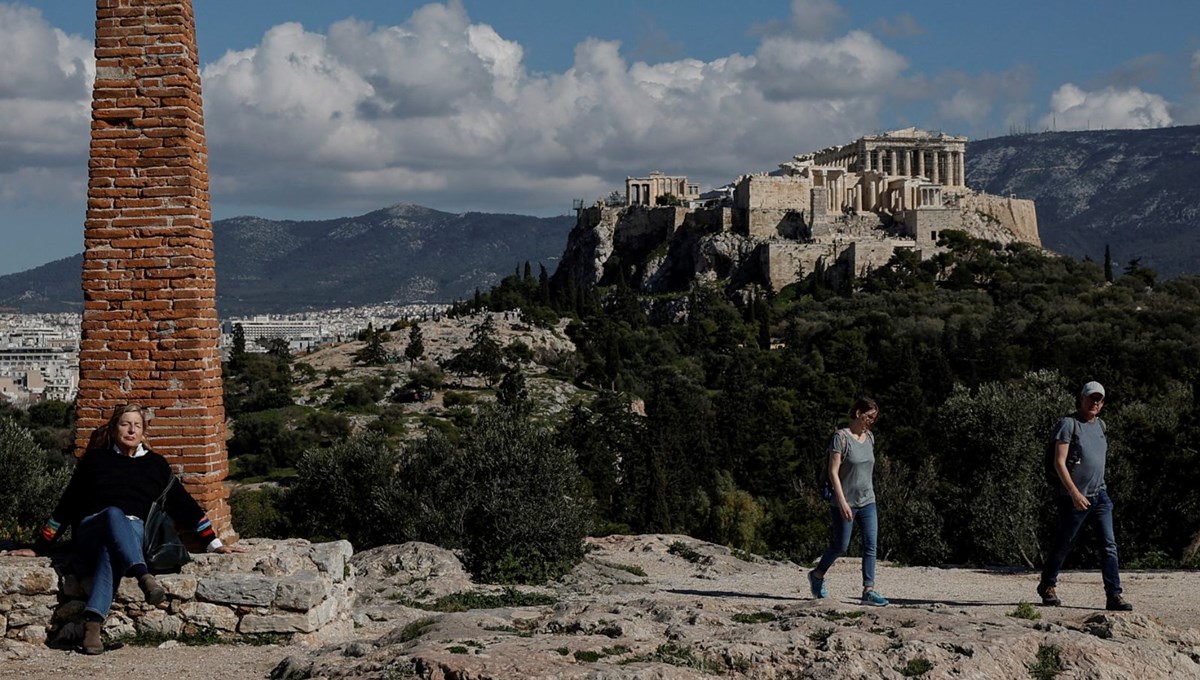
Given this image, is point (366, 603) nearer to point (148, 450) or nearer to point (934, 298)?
point (148, 450)

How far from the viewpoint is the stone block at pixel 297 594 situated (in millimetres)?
10195

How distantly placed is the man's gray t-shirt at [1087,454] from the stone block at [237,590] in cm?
688

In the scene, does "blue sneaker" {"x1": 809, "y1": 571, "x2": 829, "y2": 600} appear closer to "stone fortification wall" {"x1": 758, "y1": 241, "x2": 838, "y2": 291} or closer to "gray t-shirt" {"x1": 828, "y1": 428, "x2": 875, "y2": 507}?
"gray t-shirt" {"x1": 828, "y1": 428, "x2": 875, "y2": 507}

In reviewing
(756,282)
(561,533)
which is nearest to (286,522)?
(561,533)

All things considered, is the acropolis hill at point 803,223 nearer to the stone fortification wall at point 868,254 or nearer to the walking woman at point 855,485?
the stone fortification wall at point 868,254

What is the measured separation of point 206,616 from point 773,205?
4097 inches

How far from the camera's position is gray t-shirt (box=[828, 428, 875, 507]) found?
11.4 m

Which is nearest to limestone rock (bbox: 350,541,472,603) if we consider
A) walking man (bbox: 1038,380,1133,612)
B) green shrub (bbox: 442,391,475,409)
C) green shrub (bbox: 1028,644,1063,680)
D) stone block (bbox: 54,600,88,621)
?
stone block (bbox: 54,600,88,621)

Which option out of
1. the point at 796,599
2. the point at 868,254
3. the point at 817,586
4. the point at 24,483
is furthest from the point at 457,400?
the point at 817,586

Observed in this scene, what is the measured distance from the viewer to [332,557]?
10977 millimetres

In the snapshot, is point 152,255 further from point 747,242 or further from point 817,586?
point 747,242

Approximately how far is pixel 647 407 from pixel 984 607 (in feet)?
171

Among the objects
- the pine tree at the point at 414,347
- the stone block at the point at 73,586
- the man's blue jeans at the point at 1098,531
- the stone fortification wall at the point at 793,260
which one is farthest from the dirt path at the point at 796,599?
the stone fortification wall at the point at 793,260

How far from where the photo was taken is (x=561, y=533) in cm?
1830
